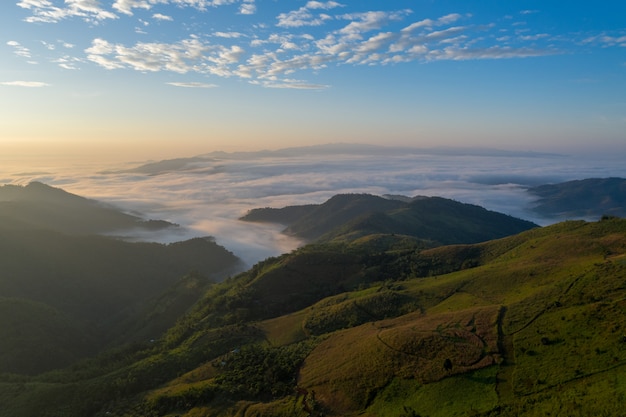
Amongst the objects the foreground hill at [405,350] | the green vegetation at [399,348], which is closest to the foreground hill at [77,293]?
the green vegetation at [399,348]

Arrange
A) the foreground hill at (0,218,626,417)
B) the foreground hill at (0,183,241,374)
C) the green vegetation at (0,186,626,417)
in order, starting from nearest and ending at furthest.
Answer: the foreground hill at (0,218,626,417) → the green vegetation at (0,186,626,417) → the foreground hill at (0,183,241,374)

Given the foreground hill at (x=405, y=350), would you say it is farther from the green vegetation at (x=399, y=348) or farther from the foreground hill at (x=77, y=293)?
the foreground hill at (x=77, y=293)

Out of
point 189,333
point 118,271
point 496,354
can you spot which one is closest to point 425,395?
point 496,354

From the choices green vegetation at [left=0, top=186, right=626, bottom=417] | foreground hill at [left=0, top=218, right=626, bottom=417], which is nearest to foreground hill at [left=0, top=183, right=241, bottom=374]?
green vegetation at [left=0, top=186, right=626, bottom=417]

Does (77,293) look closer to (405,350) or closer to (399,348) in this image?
(399,348)

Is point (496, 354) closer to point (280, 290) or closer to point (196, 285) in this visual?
point (280, 290)

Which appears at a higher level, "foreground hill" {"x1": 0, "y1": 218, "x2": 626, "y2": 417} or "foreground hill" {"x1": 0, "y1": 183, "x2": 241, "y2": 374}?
"foreground hill" {"x1": 0, "y1": 218, "x2": 626, "y2": 417}

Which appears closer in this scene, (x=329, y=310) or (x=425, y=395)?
(x=425, y=395)

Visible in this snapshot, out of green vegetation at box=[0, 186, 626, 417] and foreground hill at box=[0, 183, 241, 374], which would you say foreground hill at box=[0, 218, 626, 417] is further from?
foreground hill at box=[0, 183, 241, 374]
